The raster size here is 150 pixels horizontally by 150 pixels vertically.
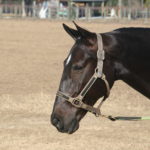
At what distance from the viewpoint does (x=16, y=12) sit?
51219mm

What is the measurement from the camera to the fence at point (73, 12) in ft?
161

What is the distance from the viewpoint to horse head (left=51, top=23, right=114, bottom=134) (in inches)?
168

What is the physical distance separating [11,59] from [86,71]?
586 inches

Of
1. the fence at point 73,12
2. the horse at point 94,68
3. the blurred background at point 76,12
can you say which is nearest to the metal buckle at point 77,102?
the horse at point 94,68

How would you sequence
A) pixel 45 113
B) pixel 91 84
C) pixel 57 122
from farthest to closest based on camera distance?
1. pixel 45 113
2. pixel 57 122
3. pixel 91 84

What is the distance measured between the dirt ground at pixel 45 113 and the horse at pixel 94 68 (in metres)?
4.30

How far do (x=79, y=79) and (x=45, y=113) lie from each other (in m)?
7.05

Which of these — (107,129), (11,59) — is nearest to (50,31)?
(11,59)

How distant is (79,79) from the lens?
4.31m

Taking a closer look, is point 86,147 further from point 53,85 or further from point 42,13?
point 42,13

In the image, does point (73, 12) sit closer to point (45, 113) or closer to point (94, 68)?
point (45, 113)

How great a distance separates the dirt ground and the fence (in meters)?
29.4

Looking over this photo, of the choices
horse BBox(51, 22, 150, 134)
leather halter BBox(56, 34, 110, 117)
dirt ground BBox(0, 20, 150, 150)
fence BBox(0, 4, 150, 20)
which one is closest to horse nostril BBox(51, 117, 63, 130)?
horse BBox(51, 22, 150, 134)

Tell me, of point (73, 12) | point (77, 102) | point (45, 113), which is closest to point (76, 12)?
point (73, 12)
